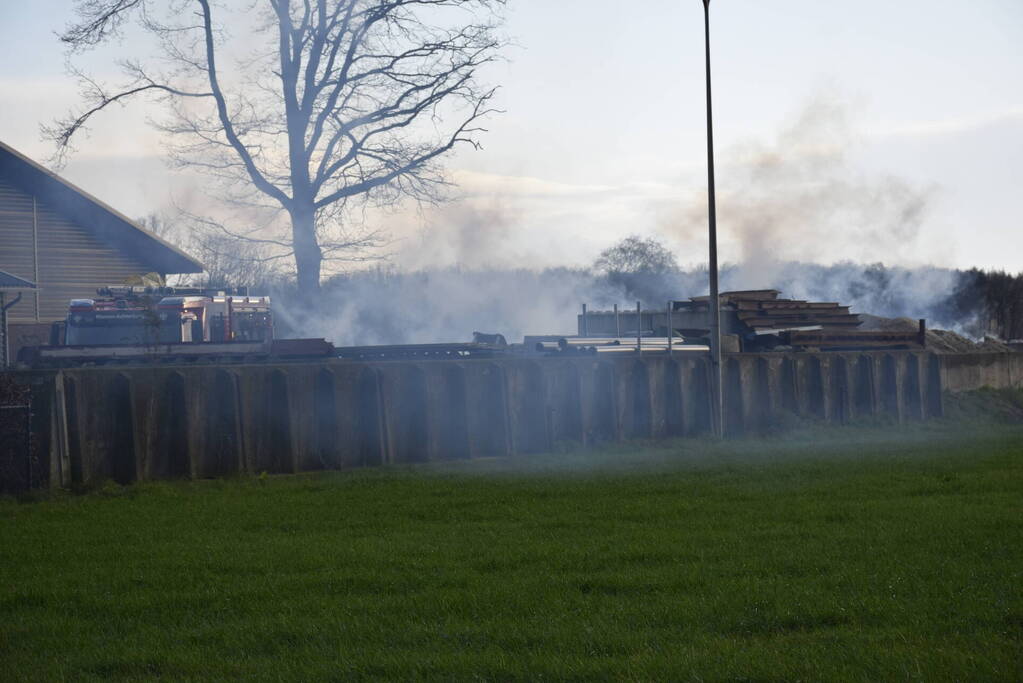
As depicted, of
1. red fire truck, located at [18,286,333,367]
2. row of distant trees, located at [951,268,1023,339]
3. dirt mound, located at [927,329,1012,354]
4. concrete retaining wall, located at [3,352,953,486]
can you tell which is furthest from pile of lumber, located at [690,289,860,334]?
row of distant trees, located at [951,268,1023,339]

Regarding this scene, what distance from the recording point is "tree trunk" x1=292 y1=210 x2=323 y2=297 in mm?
39750

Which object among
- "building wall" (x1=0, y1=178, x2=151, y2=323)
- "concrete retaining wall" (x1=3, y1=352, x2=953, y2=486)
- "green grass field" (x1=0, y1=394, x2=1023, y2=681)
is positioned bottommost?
"green grass field" (x1=0, y1=394, x2=1023, y2=681)

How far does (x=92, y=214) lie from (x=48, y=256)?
197 cm

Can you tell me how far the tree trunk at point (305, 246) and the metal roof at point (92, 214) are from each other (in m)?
4.86

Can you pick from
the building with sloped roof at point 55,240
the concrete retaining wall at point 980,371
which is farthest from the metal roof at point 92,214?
the concrete retaining wall at point 980,371

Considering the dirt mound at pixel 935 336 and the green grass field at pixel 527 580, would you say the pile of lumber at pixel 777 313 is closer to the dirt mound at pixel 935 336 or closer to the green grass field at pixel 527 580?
the dirt mound at pixel 935 336

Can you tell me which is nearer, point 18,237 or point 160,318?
point 160,318

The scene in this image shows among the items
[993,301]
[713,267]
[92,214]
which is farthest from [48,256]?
[993,301]

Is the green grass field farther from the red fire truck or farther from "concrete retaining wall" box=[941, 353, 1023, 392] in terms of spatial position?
"concrete retaining wall" box=[941, 353, 1023, 392]

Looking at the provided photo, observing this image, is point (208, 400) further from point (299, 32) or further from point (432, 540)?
point (299, 32)

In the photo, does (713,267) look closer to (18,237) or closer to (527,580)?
(527,580)

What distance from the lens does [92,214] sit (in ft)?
132

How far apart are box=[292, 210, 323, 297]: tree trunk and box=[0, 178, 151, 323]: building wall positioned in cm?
525

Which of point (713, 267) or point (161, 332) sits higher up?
point (713, 267)
